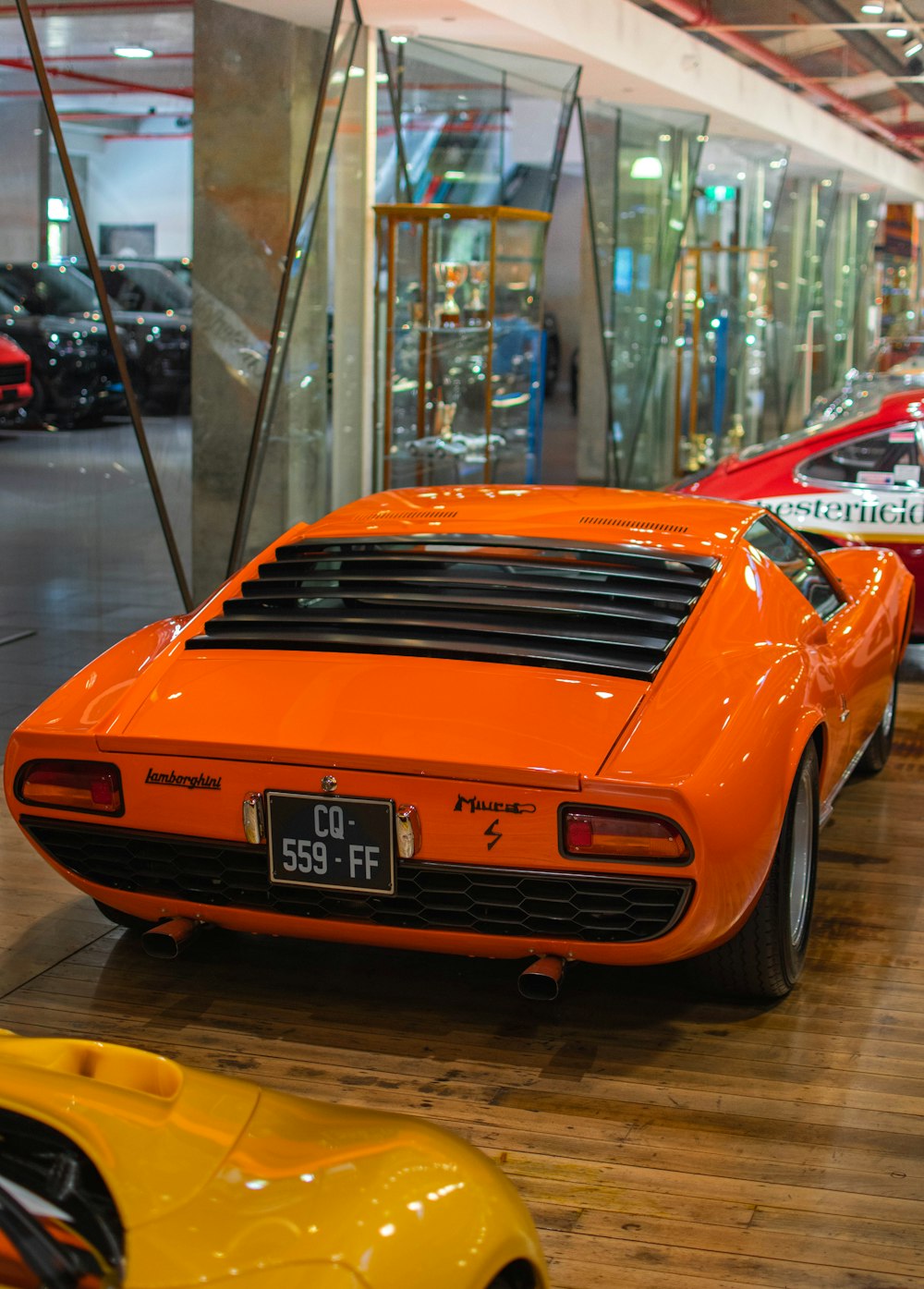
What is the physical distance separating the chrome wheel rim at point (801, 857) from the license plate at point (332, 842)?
0.94 meters

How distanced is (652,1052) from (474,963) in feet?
1.88

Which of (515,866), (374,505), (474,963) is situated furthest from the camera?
(374,505)

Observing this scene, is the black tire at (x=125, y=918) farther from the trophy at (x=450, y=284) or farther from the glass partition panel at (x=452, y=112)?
the glass partition panel at (x=452, y=112)

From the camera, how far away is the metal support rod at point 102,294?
610 cm

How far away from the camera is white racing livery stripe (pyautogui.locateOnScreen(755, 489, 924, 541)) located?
22.2 ft

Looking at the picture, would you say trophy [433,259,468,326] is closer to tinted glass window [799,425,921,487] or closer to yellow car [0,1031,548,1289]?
tinted glass window [799,425,921,487]

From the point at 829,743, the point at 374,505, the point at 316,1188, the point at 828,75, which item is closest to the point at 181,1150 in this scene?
the point at 316,1188

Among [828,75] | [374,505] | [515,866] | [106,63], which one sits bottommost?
[515,866]

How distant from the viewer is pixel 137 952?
145 inches

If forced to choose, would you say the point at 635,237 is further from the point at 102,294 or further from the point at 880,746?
the point at 880,746

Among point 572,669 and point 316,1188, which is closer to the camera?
point 316,1188

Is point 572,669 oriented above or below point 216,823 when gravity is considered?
above

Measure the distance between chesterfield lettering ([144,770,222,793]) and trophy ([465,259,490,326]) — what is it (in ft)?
20.6

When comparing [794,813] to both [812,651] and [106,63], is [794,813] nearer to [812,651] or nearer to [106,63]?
[812,651]
